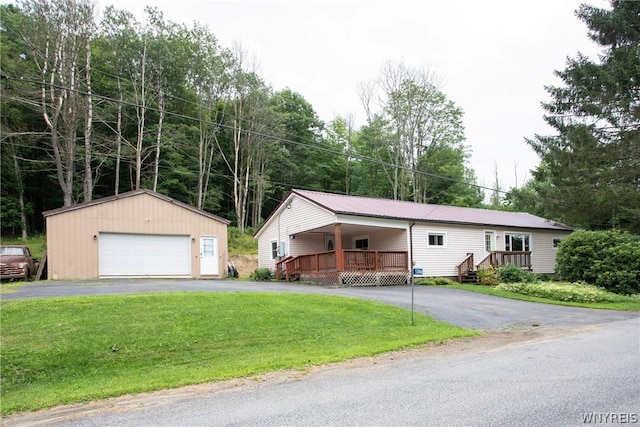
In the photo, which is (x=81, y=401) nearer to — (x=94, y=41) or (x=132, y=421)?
(x=132, y=421)

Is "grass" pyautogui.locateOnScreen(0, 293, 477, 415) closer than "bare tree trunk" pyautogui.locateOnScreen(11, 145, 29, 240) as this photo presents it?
Yes

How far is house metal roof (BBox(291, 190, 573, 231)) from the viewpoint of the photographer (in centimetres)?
2055

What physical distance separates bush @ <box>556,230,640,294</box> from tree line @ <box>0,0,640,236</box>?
221 cm

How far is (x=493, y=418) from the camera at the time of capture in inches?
170

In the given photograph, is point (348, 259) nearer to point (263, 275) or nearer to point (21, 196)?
point (263, 275)

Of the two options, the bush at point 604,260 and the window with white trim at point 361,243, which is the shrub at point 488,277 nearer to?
the bush at point 604,260

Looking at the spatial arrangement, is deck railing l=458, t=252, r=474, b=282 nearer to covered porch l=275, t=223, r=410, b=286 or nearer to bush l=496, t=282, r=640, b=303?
covered porch l=275, t=223, r=410, b=286

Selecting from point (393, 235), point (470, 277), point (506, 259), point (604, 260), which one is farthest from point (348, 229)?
point (604, 260)

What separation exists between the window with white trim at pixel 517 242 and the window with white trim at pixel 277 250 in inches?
489

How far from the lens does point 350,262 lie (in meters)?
18.8

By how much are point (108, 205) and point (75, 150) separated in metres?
9.93

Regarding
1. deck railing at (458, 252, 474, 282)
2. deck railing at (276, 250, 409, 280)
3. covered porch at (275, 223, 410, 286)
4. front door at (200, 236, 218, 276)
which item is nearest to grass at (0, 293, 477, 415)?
covered porch at (275, 223, 410, 286)

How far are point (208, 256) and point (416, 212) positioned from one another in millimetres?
11035

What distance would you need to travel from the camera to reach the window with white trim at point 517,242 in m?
24.9
